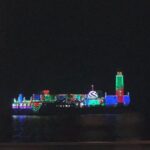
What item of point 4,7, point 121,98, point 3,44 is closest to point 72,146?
point 3,44

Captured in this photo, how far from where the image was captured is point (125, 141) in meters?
9.27

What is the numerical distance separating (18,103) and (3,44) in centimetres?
13775

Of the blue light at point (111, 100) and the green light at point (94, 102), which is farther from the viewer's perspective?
the blue light at point (111, 100)

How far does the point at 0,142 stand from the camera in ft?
31.1

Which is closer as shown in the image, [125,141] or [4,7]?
[125,141]

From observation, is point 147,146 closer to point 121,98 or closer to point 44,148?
point 44,148

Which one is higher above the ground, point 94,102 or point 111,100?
point 111,100

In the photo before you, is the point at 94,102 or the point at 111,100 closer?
the point at 94,102

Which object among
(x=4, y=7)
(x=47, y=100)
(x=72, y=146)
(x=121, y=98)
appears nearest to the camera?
(x=72, y=146)

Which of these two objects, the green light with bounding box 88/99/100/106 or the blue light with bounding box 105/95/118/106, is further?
the blue light with bounding box 105/95/118/106

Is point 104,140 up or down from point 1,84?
down

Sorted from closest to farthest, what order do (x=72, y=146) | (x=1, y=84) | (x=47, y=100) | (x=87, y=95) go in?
1. (x=72, y=146)
2. (x=1, y=84)
3. (x=47, y=100)
4. (x=87, y=95)

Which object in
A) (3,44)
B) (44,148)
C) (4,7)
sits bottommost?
(44,148)

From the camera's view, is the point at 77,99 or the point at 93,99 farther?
the point at 93,99
